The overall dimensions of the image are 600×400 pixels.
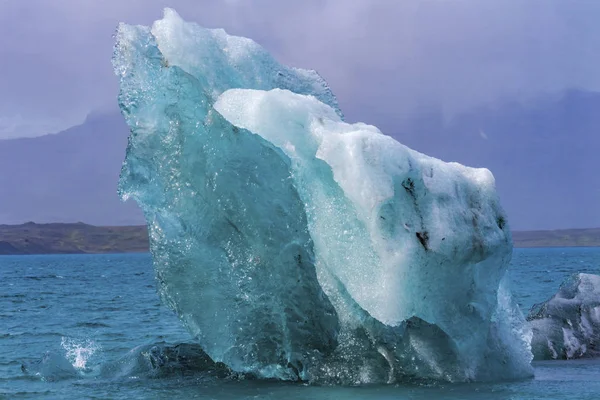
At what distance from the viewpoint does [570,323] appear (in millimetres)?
13070

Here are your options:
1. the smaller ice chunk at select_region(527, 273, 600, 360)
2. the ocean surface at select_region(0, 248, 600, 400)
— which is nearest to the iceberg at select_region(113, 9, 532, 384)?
the ocean surface at select_region(0, 248, 600, 400)

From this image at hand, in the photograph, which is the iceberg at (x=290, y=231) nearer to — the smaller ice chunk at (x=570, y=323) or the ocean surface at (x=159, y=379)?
the ocean surface at (x=159, y=379)

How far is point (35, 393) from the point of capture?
9.82m

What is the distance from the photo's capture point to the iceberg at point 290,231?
8414 mm

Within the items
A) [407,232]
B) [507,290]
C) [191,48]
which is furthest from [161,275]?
[507,290]

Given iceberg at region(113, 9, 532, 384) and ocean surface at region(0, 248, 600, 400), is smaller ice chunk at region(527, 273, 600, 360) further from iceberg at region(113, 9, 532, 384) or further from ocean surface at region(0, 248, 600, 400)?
iceberg at region(113, 9, 532, 384)

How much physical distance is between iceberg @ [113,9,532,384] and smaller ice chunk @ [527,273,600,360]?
2.51m

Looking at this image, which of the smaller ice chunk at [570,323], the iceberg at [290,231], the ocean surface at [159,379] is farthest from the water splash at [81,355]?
the smaller ice chunk at [570,323]

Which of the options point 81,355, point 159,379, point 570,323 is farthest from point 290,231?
point 570,323

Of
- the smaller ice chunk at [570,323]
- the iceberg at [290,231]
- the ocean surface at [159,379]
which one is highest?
the iceberg at [290,231]

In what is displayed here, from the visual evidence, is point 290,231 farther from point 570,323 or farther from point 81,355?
point 570,323

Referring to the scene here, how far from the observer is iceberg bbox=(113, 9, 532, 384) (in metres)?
8.41

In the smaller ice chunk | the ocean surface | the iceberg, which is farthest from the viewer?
the smaller ice chunk

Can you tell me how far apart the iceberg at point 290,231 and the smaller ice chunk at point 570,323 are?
98.7 inches
